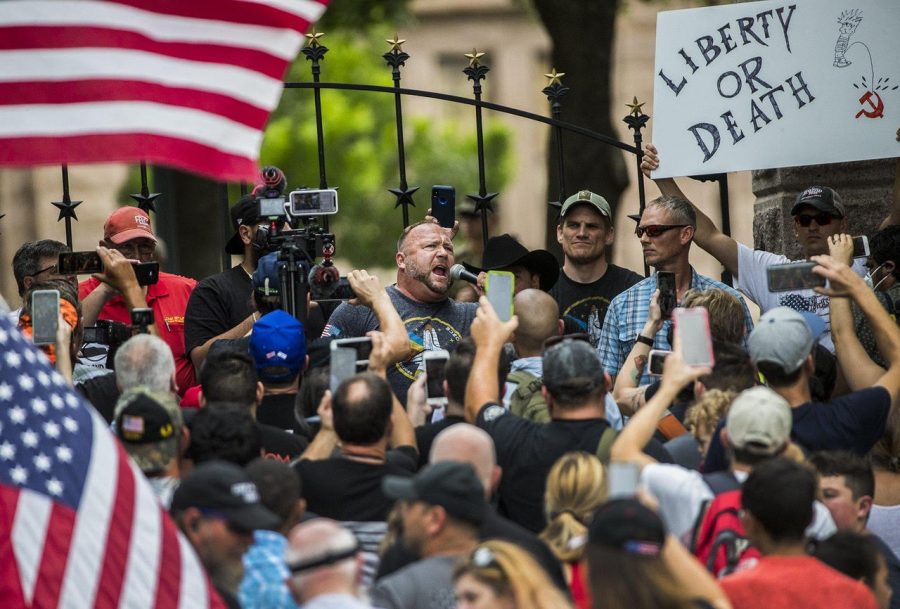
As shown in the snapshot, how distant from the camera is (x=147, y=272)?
8.12 meters

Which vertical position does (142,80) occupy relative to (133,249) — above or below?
above

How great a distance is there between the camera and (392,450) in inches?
253

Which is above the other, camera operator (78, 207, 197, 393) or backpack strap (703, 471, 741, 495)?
camera operator (78, 207, 197, 393)

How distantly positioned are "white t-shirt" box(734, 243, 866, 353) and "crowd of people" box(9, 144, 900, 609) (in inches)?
0.8

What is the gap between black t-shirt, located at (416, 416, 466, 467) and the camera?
6707 millimetres

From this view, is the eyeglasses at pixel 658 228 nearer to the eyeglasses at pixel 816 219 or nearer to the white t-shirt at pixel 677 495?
Answer: the eyeglasses at pixel 816 219

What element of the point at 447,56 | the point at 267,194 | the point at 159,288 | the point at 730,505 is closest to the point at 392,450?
the point at 730,505

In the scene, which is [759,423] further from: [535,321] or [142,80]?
[142,80]

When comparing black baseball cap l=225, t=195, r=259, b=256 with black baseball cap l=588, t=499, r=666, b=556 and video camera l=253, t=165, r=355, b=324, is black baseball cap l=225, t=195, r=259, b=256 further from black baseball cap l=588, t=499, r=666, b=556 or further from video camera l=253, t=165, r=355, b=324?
black baseball cap l=588, t=499, r=666, b=556

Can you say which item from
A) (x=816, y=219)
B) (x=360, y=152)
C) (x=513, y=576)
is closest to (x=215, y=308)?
(x=816, y=219)

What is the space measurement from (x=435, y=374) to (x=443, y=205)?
5.89ft

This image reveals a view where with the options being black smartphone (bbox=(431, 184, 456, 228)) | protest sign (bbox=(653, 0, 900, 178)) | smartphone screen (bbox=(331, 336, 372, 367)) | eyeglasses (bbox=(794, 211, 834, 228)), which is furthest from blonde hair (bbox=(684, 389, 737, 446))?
black smartphone (bbox=(431, 184, 456, 228))

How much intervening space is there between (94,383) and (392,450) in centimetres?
180

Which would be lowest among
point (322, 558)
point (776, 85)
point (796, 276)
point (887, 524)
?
point (887, 524)
